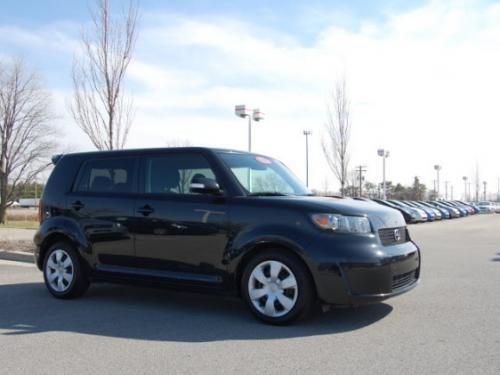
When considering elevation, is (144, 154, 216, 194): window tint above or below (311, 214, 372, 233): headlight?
above

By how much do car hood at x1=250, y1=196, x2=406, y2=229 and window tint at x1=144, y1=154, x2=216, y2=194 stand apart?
3.02 ft

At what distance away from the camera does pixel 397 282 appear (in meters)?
5.56

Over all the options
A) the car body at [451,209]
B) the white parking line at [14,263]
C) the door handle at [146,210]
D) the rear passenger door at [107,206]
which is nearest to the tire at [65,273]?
the rear passenger door at [107,206]

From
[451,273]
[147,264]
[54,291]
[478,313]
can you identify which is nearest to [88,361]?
[147,264]

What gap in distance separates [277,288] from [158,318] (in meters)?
1.39

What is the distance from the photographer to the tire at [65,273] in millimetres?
6977

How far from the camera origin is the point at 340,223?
5.36 m

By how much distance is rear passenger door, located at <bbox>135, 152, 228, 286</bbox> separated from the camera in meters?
5.86

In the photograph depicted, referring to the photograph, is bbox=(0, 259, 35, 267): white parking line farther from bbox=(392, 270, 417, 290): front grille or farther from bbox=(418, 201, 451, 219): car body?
bbox=(418, 201, 451, 219): car body

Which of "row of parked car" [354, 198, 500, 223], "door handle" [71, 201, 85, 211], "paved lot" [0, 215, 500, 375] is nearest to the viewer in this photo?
"paved lot" [0, 215, 500, 375]

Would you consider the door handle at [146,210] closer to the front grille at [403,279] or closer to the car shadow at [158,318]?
the car shadow at [158,318]

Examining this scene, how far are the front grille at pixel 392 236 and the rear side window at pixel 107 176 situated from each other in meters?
3.00

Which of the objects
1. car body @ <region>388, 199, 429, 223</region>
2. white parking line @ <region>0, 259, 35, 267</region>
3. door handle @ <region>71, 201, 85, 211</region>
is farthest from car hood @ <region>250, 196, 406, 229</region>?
car body @ <region>388, 199, 429, 223</region>

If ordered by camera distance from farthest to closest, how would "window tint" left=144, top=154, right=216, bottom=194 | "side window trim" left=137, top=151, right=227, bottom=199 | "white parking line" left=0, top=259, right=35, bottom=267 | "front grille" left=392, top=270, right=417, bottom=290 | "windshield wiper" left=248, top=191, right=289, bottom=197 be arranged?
"white parking line" left=0, top=259, right=35, bottom=267 < "window tint" left=144, top=154, right=216, bottom=194 < "side window trim" left=137, top=151, right=227, bottom=199 < "windshield wiper" left=248, top=191, right=289, bottom=197 < "front grille" left=392, top=270, right=417, bottom=290
